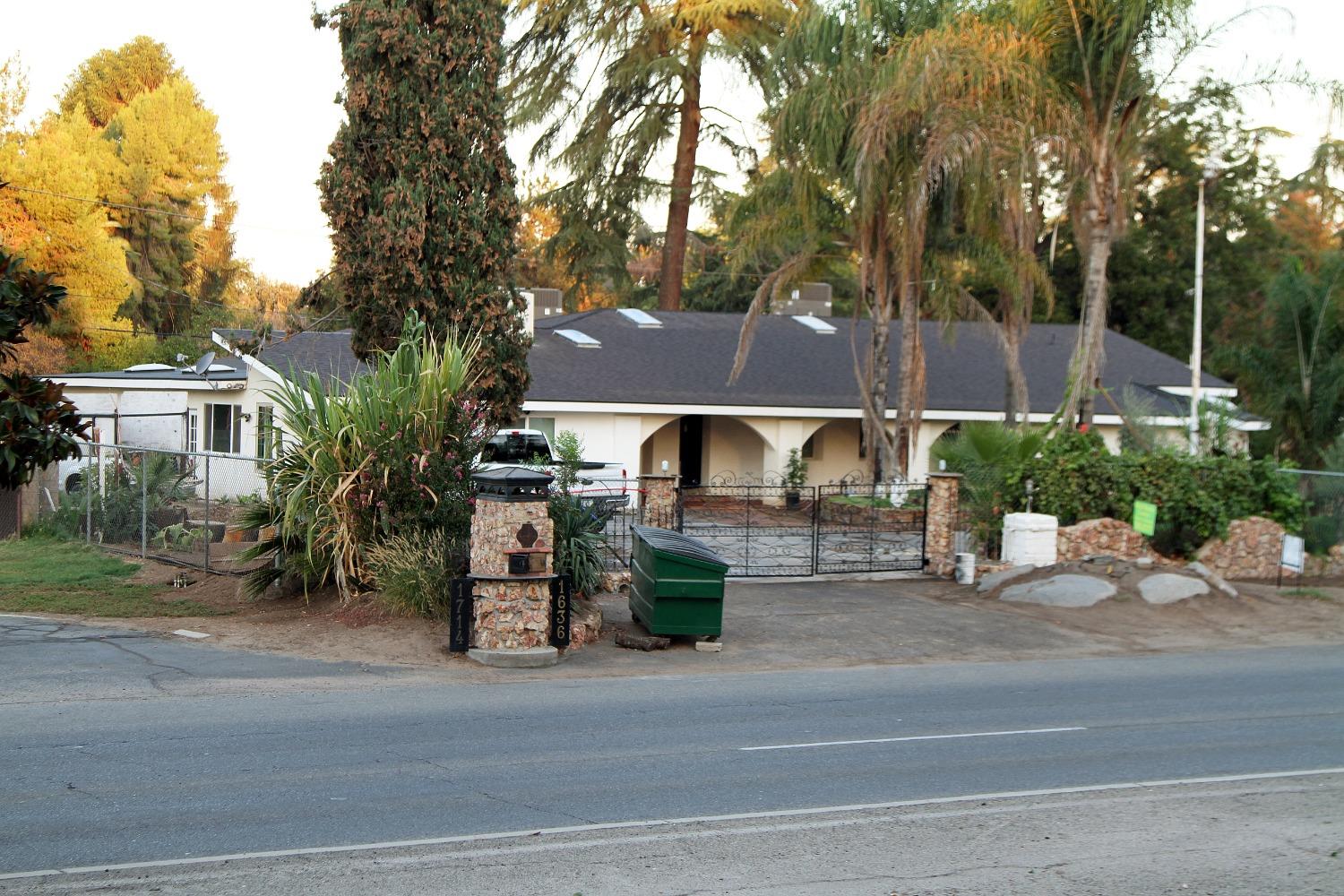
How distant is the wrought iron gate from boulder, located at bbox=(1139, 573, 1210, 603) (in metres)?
3.46

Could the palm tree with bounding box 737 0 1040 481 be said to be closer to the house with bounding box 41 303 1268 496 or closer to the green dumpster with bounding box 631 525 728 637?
the house with bounding box 41 303 1268 496

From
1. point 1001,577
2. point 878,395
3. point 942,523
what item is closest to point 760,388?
point 878,395

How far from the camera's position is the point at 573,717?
1026 cm

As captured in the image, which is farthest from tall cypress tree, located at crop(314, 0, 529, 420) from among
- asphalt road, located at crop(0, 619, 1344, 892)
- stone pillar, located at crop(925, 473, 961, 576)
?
stone pillar, located at crop(925, 473, 961, 576)

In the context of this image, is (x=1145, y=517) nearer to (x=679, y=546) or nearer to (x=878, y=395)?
(x=679, y=546)

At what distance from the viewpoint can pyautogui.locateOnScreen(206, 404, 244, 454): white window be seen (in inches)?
1144

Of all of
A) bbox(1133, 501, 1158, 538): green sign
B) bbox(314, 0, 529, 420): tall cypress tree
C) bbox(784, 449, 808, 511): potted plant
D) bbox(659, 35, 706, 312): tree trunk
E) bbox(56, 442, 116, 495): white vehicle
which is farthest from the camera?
bbox(659, 35, 706, 312): tree trunk

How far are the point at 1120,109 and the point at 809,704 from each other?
15.0 metres

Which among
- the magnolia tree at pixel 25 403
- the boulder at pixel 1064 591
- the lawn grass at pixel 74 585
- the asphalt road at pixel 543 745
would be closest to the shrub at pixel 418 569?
the asphalt road at pixel 543 745

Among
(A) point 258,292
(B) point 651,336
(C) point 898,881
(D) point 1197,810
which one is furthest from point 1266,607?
(A) point 258,292

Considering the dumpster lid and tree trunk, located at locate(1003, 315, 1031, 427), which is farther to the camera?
tree trunk, located at locate(1003, 315, 1031, 427)

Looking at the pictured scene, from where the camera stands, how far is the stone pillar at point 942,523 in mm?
19000

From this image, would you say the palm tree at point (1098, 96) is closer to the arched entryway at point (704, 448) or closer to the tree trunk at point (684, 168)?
the arched entryway at point (704, 448)

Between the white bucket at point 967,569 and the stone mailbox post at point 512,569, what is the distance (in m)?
8.35
